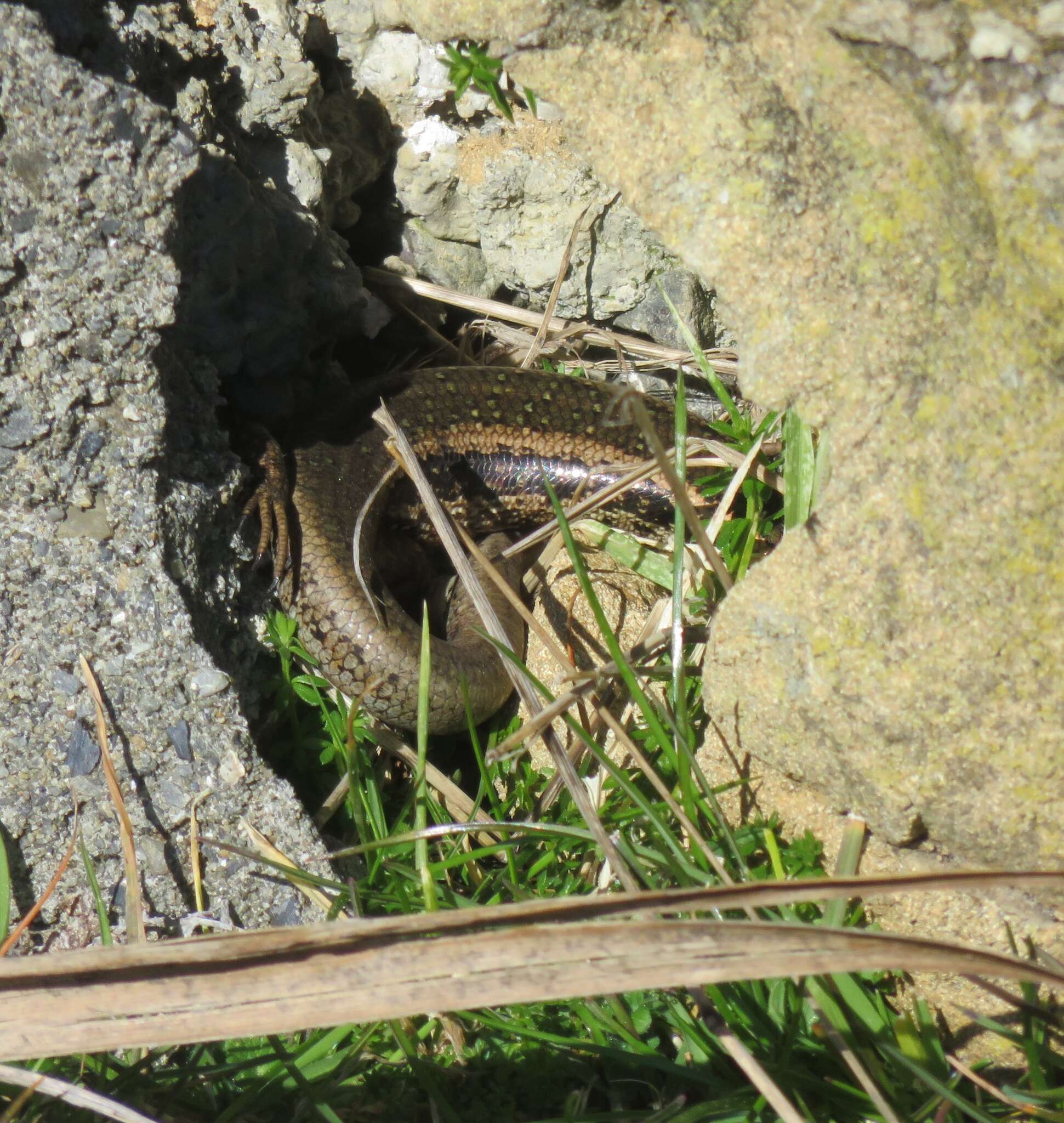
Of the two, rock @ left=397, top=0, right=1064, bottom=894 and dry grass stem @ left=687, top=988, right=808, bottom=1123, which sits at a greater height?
rock @ left=397, top=0, right=1064, bottom=894

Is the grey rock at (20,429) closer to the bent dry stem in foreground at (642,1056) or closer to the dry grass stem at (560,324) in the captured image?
the bent dry stem in foreground at (642,1056)

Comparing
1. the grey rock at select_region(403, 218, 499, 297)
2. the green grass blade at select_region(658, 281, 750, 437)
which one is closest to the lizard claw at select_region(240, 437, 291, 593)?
the grey rock at select_region(403, 218, 499, 297)

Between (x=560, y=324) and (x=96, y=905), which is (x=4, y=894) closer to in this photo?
(x=96, y=905)

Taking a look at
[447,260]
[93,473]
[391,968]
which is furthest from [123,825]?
[447,260]

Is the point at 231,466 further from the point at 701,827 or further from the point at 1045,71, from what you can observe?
the point at 1045,71

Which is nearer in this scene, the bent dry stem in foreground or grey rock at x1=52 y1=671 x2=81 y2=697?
the bent dry stem in foreground

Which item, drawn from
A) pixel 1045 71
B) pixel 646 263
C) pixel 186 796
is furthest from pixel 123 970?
pixel 646 263

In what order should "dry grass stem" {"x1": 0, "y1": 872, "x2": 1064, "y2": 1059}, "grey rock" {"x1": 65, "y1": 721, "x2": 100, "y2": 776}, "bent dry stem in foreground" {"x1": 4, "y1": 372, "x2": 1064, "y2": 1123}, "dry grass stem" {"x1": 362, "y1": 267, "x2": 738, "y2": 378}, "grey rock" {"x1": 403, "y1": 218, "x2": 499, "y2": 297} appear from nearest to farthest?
"dry grass stem" {"x1": 0, "y1": 872, "x2": 1064, "y2": 1059}, "bent dry stem in foreground" {"x1": 4, "y1": 372, "x2": 1064, "y2": 1123}, "grey rock" {"x1": 65, "y1": 721, "x2": 100, "y2": 776}, "dry grass stem" {"x1": 362, "y1": 267, "x2": 738, "y2": 378}, "grey rock" {"x1": 403, "y1": 218, "x2": 499, "y2": 297}

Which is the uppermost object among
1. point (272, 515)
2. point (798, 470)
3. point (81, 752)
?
point (798, 470)

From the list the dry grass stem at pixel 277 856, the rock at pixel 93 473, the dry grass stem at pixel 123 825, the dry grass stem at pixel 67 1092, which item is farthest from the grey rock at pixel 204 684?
the dry grass stem at pixel 67 1092

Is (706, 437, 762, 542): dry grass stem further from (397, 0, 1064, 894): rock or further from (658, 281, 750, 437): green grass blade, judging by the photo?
(397, 0, 1064, 894): rock
